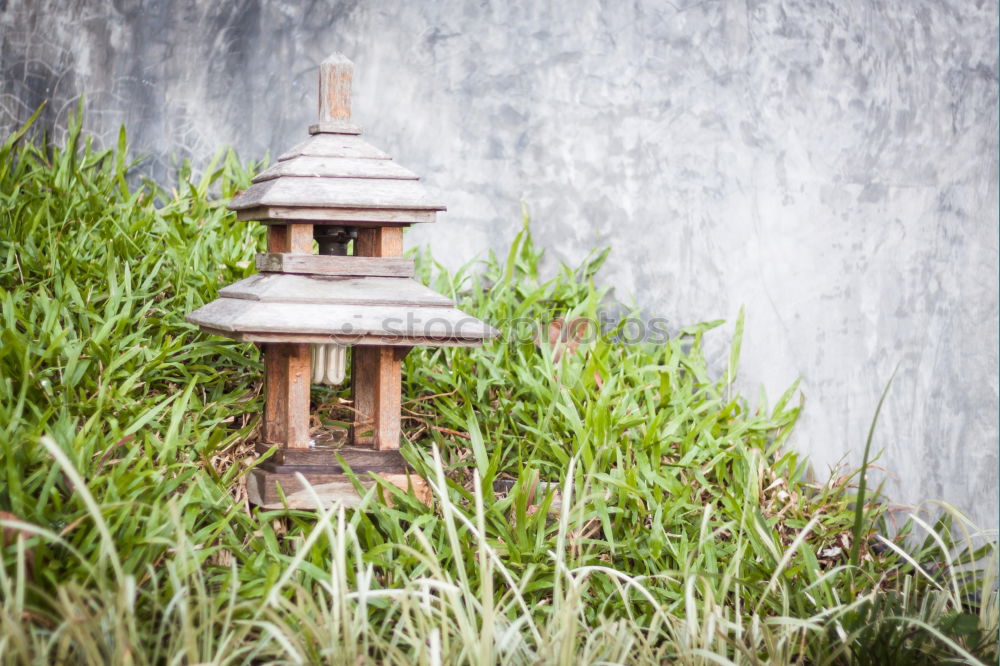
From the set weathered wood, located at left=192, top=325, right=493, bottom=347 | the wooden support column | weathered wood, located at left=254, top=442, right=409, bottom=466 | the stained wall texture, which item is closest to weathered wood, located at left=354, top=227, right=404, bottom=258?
the wooden support column

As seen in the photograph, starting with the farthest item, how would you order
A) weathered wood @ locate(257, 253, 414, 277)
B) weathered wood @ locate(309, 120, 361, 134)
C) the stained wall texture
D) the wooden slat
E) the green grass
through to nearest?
the stained wall texture
weathered wood @ locate(309, 120, 361, 134)
weathered wood @ locate(257, 253, 414, 277)
the wooden slat
the green grass

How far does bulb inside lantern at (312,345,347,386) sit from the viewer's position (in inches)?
87.6

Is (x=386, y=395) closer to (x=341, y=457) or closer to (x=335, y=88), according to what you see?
(x=341, y=457)

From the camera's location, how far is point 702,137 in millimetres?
3287

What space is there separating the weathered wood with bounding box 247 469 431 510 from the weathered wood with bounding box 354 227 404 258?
60 cm

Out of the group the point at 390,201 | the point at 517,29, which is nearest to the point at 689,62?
the point at 517,29

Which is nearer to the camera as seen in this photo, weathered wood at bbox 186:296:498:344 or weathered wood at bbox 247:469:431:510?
weathered wood at bbox 186:296:498:344

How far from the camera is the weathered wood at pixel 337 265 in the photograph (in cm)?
213

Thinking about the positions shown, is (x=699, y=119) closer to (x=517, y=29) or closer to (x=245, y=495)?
(x=517, y=29)

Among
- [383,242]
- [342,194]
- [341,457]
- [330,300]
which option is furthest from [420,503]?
[342,194]

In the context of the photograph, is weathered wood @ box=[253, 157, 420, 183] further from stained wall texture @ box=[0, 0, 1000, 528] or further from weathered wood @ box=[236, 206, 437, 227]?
stained wall texture @ box=[0, 0, 1000, 528]

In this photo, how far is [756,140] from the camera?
10.7 feet

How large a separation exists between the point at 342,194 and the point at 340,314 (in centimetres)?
31

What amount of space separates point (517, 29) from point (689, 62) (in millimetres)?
700
